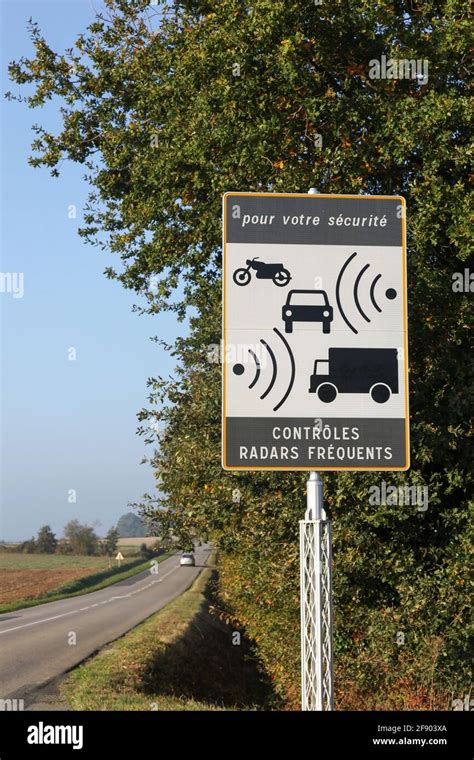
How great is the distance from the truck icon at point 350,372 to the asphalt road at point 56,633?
25.7ft

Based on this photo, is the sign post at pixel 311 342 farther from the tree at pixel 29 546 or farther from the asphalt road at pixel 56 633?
the tree at pixel 29 546

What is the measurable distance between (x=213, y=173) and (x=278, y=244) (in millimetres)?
5681

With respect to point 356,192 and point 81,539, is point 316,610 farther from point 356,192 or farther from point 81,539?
point 81,539

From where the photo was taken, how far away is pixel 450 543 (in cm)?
1091

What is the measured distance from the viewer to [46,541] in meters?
103

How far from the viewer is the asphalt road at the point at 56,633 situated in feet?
49.0

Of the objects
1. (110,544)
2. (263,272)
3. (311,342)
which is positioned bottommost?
(110,544)

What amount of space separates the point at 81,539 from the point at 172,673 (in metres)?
91.3

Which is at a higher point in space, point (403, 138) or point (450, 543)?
point (403, 138)

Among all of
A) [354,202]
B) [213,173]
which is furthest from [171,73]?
[354,202]

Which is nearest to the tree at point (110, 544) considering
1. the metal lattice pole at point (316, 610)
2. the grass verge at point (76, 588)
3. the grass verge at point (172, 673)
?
the grass verge at point (76, 588)
